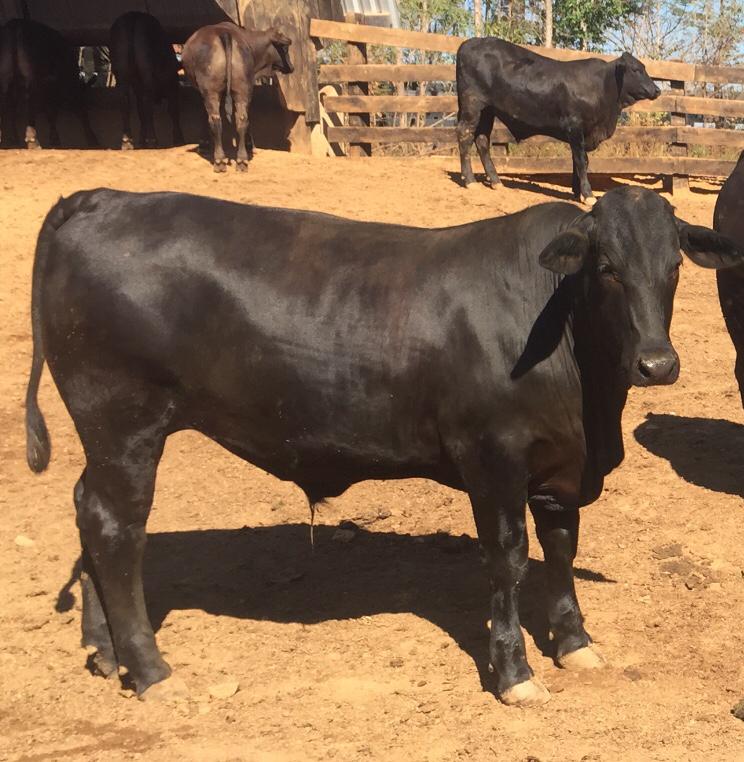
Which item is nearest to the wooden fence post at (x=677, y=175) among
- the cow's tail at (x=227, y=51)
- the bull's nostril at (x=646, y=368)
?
the cow's tail at (x=227, y=51)

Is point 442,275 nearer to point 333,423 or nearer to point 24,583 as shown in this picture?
point 333,423

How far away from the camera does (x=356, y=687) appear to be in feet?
15.3

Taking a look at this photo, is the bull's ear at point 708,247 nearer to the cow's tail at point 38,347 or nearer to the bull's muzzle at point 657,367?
the bull's muzzle at point 657,367

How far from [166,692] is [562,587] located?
1.70 m

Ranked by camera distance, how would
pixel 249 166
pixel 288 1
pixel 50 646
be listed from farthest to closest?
pixel 288 1 < pixel 249 166 < pixel 50 646

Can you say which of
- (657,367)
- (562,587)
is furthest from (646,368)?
(562,587)

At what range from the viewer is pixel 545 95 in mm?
14320

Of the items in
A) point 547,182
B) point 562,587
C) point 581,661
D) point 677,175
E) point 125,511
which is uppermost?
point 125,511

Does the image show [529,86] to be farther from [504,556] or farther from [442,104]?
[504,556]

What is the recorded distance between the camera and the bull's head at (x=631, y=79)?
14383 mm

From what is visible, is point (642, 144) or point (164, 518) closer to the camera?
point (164, 518)

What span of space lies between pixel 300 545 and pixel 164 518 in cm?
89

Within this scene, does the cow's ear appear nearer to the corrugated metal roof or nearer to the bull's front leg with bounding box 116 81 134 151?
the bull's front leg with bounding box 116 81 134 151

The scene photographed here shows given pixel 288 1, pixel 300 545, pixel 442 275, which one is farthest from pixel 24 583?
pixel 288 1
